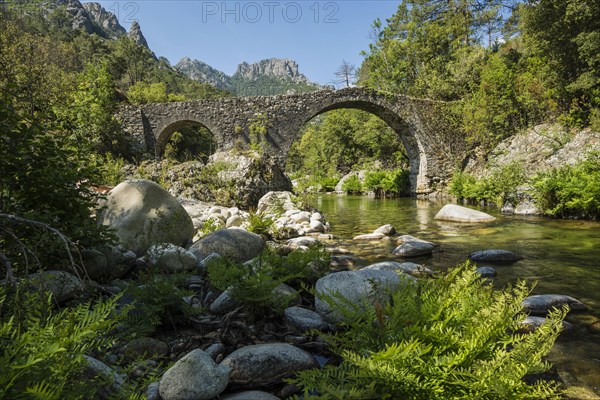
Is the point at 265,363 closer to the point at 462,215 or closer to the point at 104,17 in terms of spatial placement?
the point at 462,215

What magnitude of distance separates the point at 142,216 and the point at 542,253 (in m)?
6.09

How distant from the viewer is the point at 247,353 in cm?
219

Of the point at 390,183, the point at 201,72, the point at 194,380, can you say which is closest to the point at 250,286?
the point at 194,380

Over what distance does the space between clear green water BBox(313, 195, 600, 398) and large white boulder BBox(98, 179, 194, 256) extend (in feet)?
9.31

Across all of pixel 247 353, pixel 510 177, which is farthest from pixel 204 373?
pixel 510 177

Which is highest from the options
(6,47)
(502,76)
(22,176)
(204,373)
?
(6,47)

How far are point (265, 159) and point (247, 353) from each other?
10482 mm

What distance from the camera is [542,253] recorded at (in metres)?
5.63

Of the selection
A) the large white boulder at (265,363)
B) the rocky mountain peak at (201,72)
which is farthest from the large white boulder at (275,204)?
the rocky mountain peak at (201,72)

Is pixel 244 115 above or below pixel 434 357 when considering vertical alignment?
above

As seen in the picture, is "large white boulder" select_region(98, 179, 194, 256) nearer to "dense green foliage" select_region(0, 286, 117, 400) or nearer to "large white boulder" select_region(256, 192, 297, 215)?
"dense green foliage" select_region(0, 286, 117, 400)

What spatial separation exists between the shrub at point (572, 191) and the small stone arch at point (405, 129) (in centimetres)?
976

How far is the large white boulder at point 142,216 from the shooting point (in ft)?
15.2

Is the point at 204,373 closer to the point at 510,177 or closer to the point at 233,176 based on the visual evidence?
the point at 233,176
